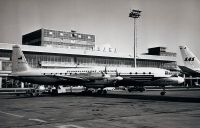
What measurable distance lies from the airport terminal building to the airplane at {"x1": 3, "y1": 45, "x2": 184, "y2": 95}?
23.4 m

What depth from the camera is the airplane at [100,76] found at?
40719 millimetres

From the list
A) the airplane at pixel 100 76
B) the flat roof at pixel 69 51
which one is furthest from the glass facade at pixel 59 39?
the airplane at pixel 100 76

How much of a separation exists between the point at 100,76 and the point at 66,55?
50.5 metres

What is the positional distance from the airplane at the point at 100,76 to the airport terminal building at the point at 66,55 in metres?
23.4

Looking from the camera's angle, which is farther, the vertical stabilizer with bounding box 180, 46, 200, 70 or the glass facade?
the glass facade

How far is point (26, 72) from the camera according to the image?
46125mm

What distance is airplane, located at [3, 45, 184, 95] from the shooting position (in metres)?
40.7

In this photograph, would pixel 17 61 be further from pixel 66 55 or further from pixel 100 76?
pixel 66 55

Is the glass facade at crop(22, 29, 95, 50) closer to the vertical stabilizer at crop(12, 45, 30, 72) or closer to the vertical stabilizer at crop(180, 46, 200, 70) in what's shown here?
the vertical stabilizer at crop(12, 45, 30, 72)

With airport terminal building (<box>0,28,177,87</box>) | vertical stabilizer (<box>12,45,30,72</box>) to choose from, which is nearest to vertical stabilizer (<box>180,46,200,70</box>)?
vertical stabilizer (<box>12,45,30,72</box>)

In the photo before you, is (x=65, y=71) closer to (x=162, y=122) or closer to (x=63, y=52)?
(x=162, y=122)

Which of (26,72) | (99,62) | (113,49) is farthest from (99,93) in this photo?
(113,49)

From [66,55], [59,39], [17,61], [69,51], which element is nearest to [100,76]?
[17,61]

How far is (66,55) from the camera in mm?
88750
